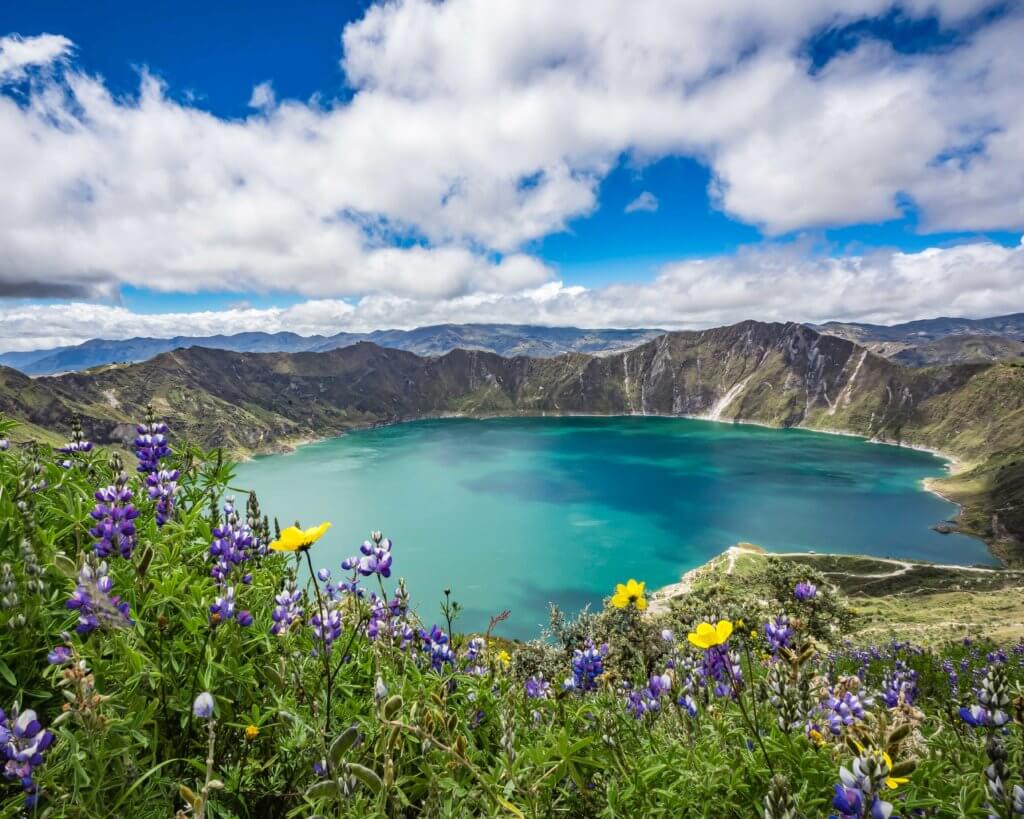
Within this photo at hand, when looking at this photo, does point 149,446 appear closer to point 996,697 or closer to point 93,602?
point 93,602

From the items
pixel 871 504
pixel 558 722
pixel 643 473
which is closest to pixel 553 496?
pixel 643 473

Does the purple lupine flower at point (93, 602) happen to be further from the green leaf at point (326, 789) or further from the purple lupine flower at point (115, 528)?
the green leaf at point (326, 789)

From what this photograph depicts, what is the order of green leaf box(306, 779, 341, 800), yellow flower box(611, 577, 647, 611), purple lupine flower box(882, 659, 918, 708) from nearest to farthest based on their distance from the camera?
1. green leaf box(306, 779, 341, 800)
2. yellow flower box(611, 577, 647, 611)
3. purple lupine flower box(882, 659, 918, 708)

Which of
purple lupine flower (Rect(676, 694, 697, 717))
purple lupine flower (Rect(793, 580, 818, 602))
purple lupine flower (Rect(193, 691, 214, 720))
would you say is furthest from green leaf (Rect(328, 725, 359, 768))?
purple lupine flower (Rect(793, 580, 818, 602))

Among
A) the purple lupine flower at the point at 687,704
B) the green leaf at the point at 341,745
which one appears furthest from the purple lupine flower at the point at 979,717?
the green leaf at the point at 341,745

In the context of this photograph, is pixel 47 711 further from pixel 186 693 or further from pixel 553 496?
pixel 553 496

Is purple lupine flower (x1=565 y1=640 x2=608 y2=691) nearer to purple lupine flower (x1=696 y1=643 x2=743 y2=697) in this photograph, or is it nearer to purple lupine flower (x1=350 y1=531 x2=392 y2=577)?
purple lupine flower (x1=696 y1=643 x2=743 y2=697)
